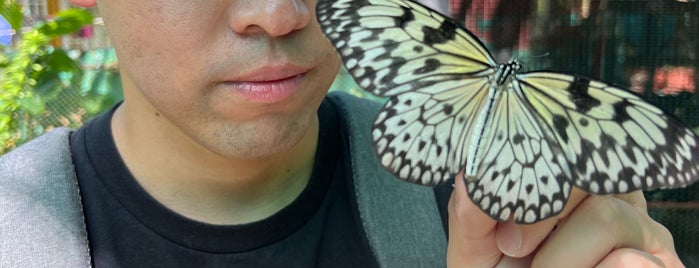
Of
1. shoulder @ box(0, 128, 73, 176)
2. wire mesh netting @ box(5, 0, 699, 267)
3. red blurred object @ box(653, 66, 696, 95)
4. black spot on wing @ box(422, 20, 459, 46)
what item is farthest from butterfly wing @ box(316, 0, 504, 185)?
red blurred object @ box(653, 66, 696, 95)

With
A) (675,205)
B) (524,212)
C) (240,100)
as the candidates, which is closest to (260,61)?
(240,100)

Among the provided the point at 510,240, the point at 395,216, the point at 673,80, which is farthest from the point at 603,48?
the point at 510,240

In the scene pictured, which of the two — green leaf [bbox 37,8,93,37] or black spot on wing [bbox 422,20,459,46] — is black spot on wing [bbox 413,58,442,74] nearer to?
black spot on wing [bbox 422,20,459,46]

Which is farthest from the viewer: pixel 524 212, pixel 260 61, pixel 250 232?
pixel 250 232

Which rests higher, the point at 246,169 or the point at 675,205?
the point at 246,169

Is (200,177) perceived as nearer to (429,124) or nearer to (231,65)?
(231,65)

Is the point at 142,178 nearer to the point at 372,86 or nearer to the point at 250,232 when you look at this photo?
the point at 250,232
